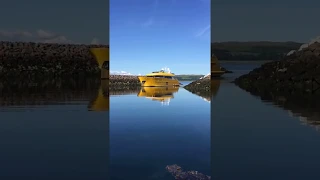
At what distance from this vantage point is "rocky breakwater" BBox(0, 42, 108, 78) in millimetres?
17844

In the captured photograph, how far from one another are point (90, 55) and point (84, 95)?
1910 mm

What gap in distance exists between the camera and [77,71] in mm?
20328

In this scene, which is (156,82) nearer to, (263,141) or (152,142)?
(152,142)

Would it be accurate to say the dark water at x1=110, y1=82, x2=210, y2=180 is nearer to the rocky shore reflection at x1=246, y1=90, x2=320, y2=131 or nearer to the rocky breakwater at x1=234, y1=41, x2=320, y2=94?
the rocky shore reflection at x1=246, y1=90, x2=320, y2=131

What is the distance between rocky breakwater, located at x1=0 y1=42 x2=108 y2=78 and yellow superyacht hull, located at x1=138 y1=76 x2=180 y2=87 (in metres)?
8.71

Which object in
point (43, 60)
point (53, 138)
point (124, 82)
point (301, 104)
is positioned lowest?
point (53, 138)

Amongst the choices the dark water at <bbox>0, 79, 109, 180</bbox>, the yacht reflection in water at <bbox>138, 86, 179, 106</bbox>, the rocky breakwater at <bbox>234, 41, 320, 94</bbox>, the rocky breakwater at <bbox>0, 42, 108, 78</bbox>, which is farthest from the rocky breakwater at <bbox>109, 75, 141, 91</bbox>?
the rocky breakwater at <bbox>234, 41, 320, 94</bbox>

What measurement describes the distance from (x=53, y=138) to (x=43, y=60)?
12093 mm

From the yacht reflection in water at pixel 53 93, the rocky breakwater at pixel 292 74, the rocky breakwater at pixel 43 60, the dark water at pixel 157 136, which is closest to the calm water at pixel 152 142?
the dark water at pixel 157 136

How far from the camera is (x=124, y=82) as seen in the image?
25.7ft

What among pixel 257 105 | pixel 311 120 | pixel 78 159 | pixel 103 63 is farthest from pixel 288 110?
pixel 78 159

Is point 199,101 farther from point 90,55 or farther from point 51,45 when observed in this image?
point 51,45

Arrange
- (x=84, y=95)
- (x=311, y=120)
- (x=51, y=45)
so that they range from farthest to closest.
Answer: (x=51, y=45), (x=84, y=95), (x=311, y=120)

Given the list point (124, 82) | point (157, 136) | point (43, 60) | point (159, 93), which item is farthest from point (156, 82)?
point (43, 60)
